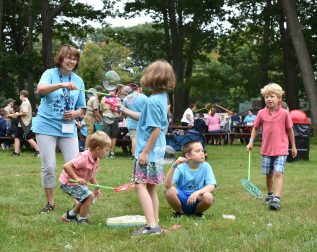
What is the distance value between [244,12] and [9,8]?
13.6 meters

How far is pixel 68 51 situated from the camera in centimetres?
→ 650

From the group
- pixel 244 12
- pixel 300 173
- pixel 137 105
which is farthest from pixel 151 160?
pixel 244 12

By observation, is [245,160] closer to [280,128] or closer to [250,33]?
[280,128]

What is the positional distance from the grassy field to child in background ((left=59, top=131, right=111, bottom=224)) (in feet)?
0.59

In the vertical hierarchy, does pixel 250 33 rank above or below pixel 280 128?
above

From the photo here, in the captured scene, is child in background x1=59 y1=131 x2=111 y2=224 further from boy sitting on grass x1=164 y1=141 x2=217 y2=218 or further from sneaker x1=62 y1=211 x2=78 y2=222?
boy sitting on grass x1=164 y1=141 x2=217 y2=218

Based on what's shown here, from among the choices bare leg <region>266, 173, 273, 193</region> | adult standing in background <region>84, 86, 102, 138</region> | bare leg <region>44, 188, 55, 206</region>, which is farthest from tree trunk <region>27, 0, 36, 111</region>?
bare leg <region>44, 188, 55, 206</region>

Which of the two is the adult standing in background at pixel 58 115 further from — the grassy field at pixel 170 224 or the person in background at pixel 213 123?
the person in background at pixel 213 123

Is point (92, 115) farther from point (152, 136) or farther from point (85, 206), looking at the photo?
point (152, 136)

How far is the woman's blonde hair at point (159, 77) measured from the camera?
5320mm

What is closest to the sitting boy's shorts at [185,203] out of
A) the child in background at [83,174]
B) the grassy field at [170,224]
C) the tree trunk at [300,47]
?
the grassy field at [170,224]

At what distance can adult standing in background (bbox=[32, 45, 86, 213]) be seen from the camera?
6.56 metres

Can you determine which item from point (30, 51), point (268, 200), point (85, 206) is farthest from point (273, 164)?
point (30, 51)

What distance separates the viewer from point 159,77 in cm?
532
